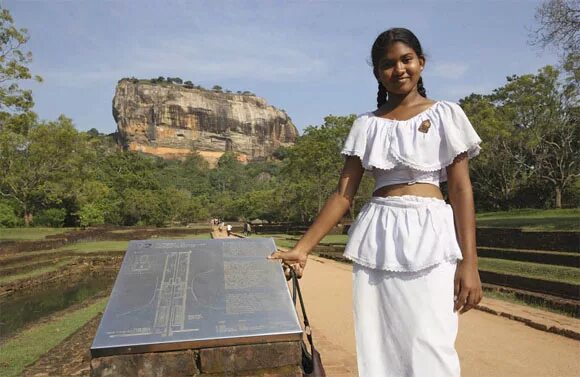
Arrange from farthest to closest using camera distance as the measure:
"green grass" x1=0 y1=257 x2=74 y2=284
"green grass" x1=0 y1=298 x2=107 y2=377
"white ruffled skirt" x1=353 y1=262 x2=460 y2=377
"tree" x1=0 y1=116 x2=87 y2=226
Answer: "tree" x1=0 y1=116 x2=87 y2=226, "green grass" x1=0 y1=257 x2=74 y2=284, "green grass" x1=0 y1=298 x2=107 y2=377, "white ruffled skirt" x1=353 y1=262 x2=460 y2=377

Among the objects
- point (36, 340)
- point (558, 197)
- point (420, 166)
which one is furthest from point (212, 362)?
point (558, 197)

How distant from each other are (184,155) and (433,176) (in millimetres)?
110834

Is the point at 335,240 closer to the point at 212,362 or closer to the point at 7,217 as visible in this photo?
the point at 7,217

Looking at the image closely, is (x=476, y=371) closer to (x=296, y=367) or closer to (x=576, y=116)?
(x=296, y=367)

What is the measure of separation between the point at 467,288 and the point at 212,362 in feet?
4.91

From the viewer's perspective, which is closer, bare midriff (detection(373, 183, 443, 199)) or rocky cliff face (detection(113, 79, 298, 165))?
bare midriff (detection(373, 183, 443, 199))

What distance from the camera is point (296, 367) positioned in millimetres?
2826

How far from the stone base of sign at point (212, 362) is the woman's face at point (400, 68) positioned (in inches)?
60.3

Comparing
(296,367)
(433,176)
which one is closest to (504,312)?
(296,367)

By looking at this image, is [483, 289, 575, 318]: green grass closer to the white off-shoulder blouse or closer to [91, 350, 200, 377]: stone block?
[91, 350, 200, 377]: stone block

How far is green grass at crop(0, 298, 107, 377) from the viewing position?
17.8ft

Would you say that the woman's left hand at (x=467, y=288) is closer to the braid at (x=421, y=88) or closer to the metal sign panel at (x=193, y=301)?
the braid at (x=421, y=88)

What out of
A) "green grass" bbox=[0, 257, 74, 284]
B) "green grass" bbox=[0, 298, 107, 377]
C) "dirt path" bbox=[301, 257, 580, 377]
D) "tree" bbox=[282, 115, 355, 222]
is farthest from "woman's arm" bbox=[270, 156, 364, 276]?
"tree" bbox=[282, 115, 355, 222]

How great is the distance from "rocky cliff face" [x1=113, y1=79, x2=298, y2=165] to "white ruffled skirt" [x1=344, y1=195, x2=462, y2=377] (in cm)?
11006
